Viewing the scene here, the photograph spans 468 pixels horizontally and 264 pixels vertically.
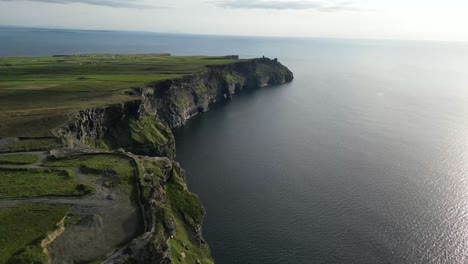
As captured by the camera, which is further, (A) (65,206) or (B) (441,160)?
(B) (441,160)

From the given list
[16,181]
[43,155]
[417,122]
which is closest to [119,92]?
[43,155]

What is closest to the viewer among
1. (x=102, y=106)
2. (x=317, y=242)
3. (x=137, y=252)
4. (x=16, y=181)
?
(x=137, y=252)

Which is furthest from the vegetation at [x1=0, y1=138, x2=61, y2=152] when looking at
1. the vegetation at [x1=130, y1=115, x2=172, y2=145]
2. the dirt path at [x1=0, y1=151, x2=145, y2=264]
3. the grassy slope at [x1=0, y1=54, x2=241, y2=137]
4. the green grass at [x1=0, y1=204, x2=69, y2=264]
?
the vegetation at [x1=130, y1=115, x2=172, y2=145]

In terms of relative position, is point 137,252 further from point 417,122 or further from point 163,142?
point 417,122

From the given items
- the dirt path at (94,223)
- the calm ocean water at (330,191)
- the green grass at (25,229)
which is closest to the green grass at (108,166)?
the dirt path at (94,223)

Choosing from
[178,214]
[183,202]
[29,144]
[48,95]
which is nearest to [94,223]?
[178,214]

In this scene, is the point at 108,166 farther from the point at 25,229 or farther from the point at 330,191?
the point at 330,191

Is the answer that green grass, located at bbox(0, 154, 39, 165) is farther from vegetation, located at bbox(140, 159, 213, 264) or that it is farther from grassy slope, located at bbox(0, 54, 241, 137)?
vegetation, located at bbox(140, 159, 213, 264)

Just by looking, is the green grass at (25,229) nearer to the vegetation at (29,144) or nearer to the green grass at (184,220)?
the green grass at (184,220)
